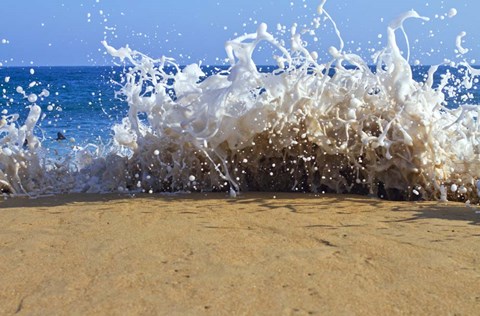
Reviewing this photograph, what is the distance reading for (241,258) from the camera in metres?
2.42

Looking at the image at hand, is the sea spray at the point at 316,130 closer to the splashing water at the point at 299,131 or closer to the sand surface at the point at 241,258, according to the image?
the splashing water at the point at 299,131

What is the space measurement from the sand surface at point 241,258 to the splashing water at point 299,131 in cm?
33

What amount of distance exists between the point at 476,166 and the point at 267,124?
116cm

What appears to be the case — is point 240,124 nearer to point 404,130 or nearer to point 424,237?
point 404,130

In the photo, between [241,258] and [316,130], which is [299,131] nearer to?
[316,130]

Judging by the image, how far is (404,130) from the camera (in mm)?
3686

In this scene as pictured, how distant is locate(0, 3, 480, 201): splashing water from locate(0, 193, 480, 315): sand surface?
0.33 m

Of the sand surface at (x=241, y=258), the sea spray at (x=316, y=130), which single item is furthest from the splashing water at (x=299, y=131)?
the sand surface at (x=241, y=258)

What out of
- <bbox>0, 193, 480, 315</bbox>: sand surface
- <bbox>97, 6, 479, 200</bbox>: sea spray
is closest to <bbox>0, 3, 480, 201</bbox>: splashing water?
<bbox>97, 6, 479, 200</bbox>: sea spray

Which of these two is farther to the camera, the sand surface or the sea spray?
the sea spray

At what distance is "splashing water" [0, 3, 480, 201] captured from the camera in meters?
3.68

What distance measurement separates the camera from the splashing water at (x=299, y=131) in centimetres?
368

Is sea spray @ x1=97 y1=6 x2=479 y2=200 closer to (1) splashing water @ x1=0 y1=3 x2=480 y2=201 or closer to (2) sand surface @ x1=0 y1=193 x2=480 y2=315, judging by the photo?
(1) splashing water @ x1=0 y1=3 x2=480 y2=201

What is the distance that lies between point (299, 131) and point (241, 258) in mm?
1548
